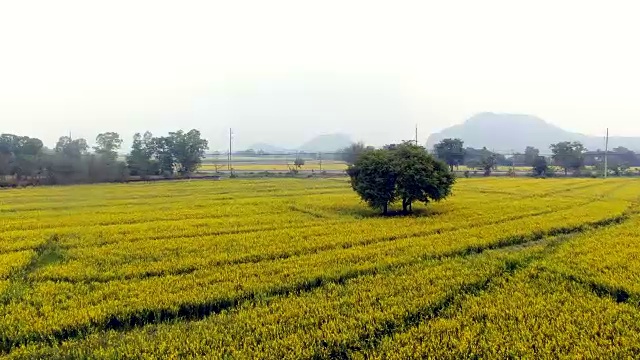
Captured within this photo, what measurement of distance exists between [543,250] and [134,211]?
22.4 m

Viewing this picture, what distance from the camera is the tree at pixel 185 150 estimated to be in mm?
70062

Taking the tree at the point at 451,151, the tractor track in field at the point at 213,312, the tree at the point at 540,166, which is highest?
the tree at the point at 451,151

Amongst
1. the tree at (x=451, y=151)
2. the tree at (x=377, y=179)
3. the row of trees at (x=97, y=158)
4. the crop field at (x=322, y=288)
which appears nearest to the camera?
the crop field at (x=322, y=288)

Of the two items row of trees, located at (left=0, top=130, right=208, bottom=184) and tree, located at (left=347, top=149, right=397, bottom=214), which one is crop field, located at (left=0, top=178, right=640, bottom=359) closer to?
tree, located at (left=347, top=149, right=397, bottom=214)

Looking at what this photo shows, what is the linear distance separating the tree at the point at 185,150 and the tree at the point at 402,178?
48.6 metres

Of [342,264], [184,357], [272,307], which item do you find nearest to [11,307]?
[184,357]

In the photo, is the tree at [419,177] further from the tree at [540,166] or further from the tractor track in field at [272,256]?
the tree at [540,166]

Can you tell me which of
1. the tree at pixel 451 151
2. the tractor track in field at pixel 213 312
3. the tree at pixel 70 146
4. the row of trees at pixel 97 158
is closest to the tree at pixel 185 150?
the row of trees at pixel 97 158

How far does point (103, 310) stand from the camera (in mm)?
10344

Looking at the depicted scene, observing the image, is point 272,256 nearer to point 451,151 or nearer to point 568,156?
point 451,151

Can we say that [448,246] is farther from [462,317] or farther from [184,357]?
[184,357]

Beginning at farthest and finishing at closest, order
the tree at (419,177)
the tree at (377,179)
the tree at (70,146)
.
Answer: the tree at (70,146), the tree at (377,179), the tree at (419,177)

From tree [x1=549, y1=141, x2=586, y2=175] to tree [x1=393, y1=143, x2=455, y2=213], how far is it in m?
63.8

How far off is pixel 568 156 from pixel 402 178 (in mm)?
71509
